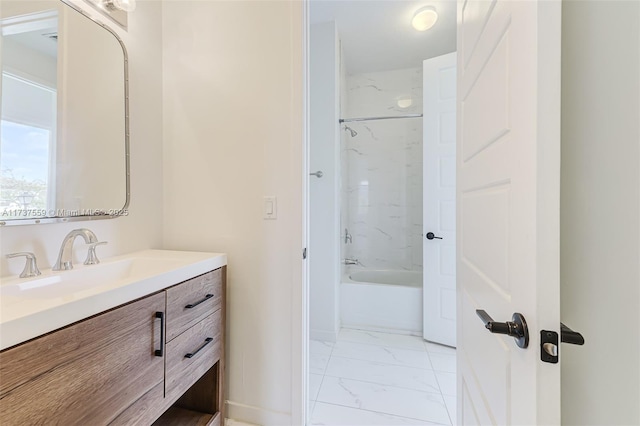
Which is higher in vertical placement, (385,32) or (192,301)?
(385,32)

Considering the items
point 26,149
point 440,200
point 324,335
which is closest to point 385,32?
point 440,200

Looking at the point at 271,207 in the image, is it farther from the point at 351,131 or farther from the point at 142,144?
the point at 351,131

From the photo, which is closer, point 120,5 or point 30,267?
point 30,267

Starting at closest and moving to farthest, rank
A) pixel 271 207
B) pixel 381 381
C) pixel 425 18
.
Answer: pixel 271 207
pixel 381 381
pixel 425 18

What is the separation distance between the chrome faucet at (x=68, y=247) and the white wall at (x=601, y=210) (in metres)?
1.54

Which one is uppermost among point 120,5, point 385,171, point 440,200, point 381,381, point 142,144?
point 120,5

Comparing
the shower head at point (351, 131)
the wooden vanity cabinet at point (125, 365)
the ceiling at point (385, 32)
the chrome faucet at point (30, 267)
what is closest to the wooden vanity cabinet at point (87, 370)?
the wooden vanity cabinet at point (125, 365)

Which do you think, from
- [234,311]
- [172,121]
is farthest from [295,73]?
[234,311]

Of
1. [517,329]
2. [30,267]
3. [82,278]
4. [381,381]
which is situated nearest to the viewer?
[517,329]

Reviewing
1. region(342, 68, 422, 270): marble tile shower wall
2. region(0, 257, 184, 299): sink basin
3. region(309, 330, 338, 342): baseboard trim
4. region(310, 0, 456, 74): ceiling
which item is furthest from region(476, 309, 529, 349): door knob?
region(342, 68, 422, 270): marble tile shower wall

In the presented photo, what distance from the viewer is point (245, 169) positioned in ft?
4.67

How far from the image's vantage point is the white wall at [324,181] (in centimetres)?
234

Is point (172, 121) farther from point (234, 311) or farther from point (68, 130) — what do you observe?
point (234, 311)

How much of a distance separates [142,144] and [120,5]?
623 millimetres
